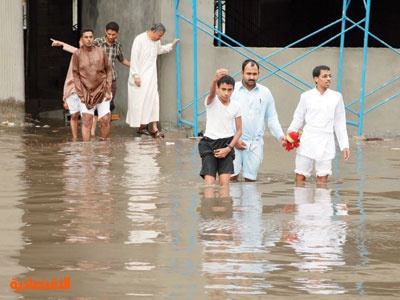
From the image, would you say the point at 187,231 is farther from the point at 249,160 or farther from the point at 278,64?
the point at 278,64

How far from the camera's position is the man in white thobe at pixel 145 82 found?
15.3 metres

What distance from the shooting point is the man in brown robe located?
14.1 m

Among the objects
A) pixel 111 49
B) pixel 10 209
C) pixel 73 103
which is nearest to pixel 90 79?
pixel 73 103

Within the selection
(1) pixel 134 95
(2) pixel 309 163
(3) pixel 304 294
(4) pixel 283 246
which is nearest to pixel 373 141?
(1) pixel 134 95

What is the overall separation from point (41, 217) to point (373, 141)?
8076 mm

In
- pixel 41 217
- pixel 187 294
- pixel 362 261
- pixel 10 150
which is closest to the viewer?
pixel 187 294

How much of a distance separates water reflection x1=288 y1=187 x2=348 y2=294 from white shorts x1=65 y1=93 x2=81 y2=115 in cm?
559

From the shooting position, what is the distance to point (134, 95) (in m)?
15.5

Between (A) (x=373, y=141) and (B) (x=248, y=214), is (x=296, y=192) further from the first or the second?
(A) (x=373, y=141)

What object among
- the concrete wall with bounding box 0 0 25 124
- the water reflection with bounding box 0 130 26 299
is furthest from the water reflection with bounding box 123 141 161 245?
the concrete wall with bounding box 0 0 25 124

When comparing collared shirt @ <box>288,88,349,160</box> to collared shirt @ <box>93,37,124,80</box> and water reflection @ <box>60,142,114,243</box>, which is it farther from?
collared shirt @ <box>93,37,124,80</box>

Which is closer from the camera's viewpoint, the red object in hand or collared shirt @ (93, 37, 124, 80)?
the red object in hand

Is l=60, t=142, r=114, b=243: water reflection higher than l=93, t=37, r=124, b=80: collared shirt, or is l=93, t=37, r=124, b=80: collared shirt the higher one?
l=93, t=37, r=124, b=80: collared shirt

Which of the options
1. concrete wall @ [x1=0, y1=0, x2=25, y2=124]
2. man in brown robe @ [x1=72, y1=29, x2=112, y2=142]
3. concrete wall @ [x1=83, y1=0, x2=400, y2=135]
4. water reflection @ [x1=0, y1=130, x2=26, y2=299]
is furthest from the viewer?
concrete wall @ [x1=0, y1=0, x2=25, y2=124]
